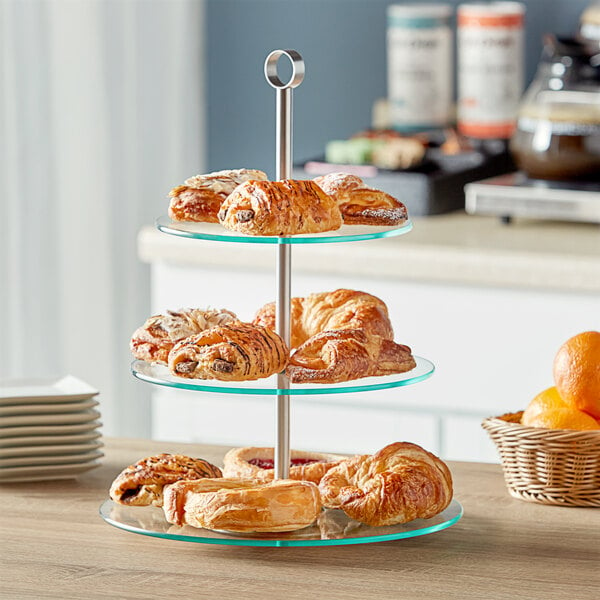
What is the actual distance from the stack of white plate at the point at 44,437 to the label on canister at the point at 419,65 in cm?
165

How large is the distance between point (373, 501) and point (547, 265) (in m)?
1.17

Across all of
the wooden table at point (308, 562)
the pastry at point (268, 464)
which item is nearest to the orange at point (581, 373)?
the wooden table at point (308, 562)

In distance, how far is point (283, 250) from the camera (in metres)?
1.16

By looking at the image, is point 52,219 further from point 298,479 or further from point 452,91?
point 298,479

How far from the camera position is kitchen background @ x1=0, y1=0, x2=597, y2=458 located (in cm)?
246

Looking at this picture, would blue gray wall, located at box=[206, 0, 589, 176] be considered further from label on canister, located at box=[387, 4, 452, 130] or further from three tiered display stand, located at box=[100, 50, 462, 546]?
three tiered display stand, located at box=[100, 50, 462, 546]

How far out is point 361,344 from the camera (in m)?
1.11

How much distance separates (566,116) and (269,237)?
1429 millimetres

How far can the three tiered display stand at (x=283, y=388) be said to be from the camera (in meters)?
1.07

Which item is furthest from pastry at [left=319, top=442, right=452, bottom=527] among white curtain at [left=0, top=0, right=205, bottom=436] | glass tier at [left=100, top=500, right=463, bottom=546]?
white curtain at [left=0, top=0, right=205, bottom=436]

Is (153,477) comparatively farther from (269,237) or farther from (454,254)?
(454,254)

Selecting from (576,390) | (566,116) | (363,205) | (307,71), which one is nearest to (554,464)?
(576,390)

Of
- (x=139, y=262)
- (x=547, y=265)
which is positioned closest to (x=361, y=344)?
(x=547, y=265)

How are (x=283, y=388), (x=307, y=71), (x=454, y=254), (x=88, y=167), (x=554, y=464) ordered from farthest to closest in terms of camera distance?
(x=307, y=71) → (x=88, y=167) → (x=454, y=254) → (x=554, y=464) → (x=283, y=388)
